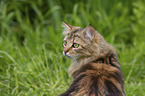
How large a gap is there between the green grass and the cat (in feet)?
1.33

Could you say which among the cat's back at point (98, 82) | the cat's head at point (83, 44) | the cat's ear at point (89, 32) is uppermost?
the cat's ear at point (89, 32)

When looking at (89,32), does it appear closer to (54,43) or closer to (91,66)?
(91,66)

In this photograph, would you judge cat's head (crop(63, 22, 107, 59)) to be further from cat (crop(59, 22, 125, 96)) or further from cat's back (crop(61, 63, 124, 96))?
cat's back (crop(61, 63, 124, 96))

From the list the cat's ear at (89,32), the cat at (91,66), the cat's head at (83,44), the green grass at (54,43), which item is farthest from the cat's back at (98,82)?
the green grass at (54,43)

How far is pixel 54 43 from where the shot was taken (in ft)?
14.5

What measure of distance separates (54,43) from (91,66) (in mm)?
2001

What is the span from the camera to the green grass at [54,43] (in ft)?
10.7

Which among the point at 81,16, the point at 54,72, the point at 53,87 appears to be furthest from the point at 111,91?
the point at 81,16

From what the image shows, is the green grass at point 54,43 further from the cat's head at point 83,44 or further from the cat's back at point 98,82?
the cat's back at point 98,82

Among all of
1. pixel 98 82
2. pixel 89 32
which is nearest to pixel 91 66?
pixel 98 82

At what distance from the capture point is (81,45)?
2.71 m

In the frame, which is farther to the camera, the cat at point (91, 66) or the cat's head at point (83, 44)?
the cat's head at point (83, 44)

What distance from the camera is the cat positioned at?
225 cm

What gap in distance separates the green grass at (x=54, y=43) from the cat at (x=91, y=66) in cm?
41
